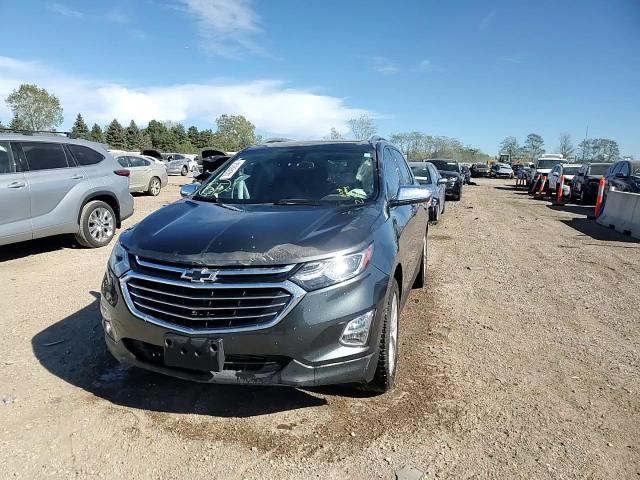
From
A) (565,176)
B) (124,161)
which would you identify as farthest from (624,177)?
(124,161)

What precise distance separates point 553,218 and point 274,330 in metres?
13.7

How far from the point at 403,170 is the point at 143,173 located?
14.7 meters

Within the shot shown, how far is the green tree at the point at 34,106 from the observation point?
71.7m

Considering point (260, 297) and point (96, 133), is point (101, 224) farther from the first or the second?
point (96, 133)

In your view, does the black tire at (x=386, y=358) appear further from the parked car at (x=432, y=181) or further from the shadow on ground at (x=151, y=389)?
the parked car at (x=432, y=181)

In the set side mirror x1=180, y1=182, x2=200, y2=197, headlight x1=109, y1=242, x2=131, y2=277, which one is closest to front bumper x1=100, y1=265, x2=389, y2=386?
headlight x1=109, y1=242, x2=131, y2=277

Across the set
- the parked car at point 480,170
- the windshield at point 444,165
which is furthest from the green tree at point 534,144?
the windshield at point 444,165

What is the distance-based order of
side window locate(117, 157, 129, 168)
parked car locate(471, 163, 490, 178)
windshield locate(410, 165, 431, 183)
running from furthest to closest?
parked car locate(471, 163, 490, 178) < side window locate(117, 157, 129, 168) < windshield locate(410, 165, 431, 183)

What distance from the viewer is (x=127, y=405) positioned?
3.16 metres

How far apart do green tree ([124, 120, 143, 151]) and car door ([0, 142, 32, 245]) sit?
82236 millimetres

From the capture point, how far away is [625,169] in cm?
1491

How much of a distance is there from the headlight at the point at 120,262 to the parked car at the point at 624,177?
14319mm

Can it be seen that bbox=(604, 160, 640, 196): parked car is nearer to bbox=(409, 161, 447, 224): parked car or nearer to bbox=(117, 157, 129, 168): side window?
bbox=(409, 161, 447, 224): parked car

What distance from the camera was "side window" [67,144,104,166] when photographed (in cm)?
778
